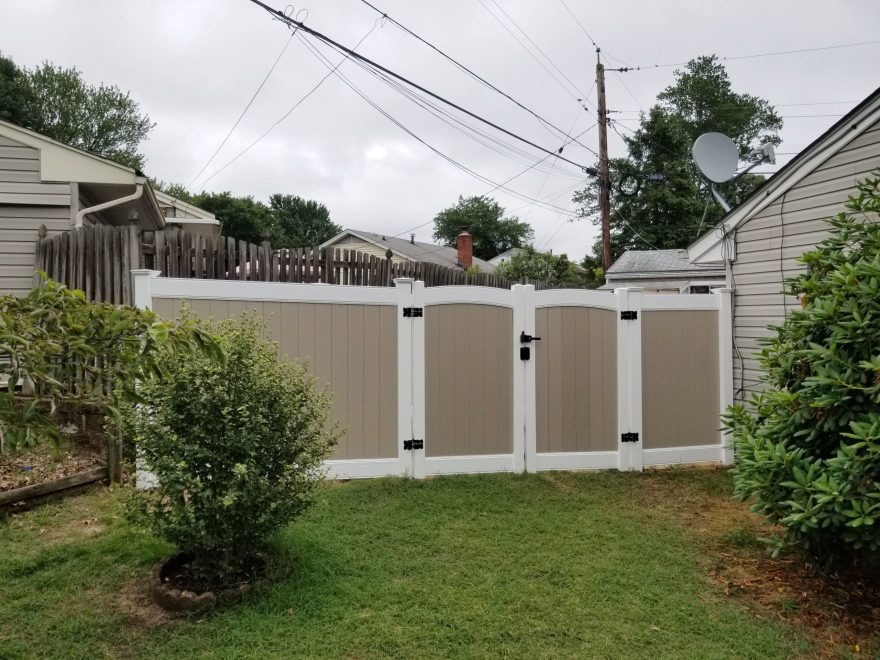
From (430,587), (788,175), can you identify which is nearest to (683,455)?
(788,175)

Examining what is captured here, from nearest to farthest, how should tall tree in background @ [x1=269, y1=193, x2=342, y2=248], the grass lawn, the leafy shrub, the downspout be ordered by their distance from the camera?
1. the leafy shrub
2. the grass lawn
3. the downspout
4. tall tree in background @ [x1=269, y1=193, x2=342, y2=248]

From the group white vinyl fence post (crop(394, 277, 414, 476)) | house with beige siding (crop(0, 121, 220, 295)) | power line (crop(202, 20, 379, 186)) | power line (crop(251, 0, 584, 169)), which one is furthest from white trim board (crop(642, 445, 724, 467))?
power line (crop(202, 20, 379, 186))

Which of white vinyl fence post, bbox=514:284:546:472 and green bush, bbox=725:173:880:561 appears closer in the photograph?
green bush, bbox=725:173:880:561

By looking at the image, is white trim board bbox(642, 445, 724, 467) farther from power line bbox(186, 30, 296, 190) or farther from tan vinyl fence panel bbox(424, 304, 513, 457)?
power line bbox(186, 30, 296, 190)

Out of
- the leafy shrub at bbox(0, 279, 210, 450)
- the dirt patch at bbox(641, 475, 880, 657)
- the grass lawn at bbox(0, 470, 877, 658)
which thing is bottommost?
the dirt patch at bbox(641, 475, 880, 657)

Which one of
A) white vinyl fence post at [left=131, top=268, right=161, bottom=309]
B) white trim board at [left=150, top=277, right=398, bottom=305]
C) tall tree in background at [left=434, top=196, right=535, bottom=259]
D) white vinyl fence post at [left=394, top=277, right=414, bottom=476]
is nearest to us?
white vinyl fence post at [left=131, top=268, right=161, bottom=309]

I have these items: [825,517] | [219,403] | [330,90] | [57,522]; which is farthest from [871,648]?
[330,90]

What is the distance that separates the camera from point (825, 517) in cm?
282

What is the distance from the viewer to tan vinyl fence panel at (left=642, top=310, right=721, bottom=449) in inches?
231

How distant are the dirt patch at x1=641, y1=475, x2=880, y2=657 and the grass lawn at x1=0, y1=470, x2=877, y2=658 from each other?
0.10 ft

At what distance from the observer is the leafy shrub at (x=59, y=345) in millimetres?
1874

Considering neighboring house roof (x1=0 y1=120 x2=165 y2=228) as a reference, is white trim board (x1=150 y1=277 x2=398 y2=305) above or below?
below

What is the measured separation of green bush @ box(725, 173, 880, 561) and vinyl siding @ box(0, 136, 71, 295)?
698cm

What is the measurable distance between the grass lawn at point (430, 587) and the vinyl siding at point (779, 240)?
1981 mm
